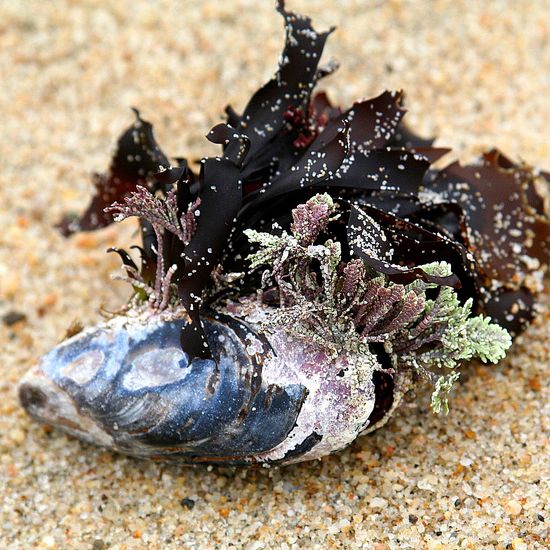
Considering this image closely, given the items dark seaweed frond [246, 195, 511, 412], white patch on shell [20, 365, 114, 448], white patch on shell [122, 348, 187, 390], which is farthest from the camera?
white patch on shell [20, 365, 114, 448]

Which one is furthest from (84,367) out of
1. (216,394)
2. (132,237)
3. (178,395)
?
(132,237)

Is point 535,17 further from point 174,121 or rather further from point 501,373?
point 501,373

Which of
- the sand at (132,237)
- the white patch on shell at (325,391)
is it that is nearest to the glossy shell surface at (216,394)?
the white patch on shell at (325,391)

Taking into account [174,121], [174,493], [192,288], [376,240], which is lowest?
[174,493]

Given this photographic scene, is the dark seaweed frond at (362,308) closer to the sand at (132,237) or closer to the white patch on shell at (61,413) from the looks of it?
the sand at (132,237)

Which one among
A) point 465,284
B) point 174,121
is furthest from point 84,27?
point 465,284

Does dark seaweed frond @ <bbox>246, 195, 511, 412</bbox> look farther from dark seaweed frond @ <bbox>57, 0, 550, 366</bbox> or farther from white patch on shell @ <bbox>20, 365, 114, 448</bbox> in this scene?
white patch on shell @ <bbox>20, 365, 114, 448</bbox>

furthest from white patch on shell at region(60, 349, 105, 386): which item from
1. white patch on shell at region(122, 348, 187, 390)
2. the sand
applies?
the sand
